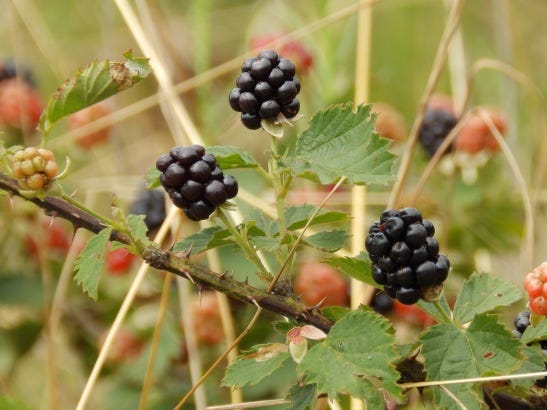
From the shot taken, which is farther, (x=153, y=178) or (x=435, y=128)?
(x=435, y=128)

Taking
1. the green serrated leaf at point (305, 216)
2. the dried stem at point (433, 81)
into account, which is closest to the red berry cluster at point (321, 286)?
the dried stem at point (433, 81)

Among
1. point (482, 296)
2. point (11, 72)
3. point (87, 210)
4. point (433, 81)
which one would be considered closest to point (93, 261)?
point (87, 210)

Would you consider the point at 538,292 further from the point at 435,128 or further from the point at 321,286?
the point at 435,128

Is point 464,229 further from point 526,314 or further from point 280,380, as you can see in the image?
point 526,314

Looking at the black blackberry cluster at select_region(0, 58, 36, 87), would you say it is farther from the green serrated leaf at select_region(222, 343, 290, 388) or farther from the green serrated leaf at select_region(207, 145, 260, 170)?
the green serrated leaf at select_region(222, 343, 290, 388)

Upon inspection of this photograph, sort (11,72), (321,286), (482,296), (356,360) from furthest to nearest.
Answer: (11,72), (321,286), (482,296), (356,360)

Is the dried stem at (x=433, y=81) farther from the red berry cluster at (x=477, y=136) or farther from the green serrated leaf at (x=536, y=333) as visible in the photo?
the green serrated leaf at (x=536, y=333)

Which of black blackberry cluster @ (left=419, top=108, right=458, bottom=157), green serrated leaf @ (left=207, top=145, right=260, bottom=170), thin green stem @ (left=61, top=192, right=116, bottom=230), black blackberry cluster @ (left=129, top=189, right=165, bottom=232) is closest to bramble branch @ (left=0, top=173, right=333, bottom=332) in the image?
thin green stem @ (left=61, top=192, right=116, bottom=230)
